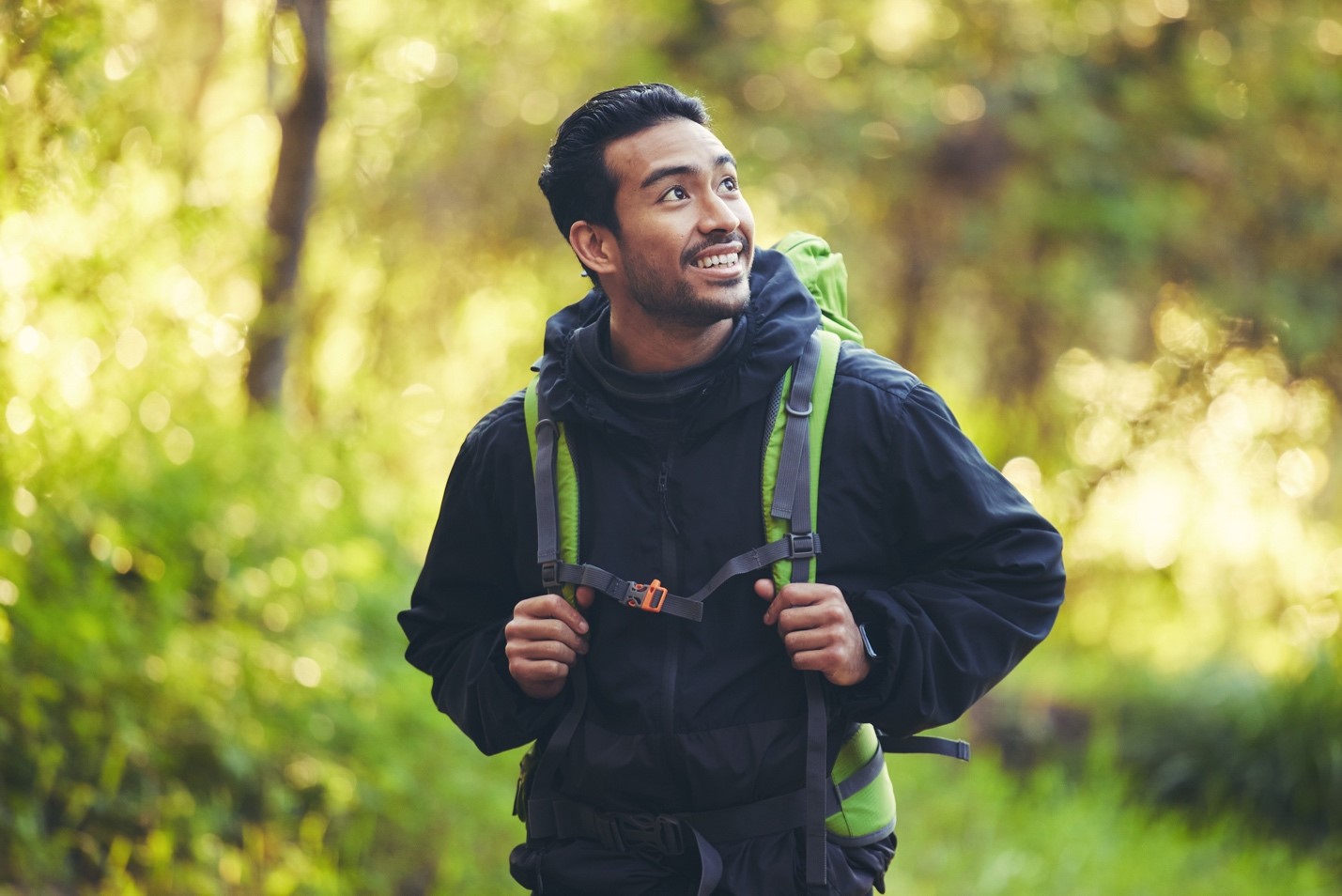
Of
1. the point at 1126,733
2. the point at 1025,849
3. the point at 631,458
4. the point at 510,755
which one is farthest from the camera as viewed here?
the point at 1126,733

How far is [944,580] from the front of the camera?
250 centimetres

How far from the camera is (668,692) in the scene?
2.43m

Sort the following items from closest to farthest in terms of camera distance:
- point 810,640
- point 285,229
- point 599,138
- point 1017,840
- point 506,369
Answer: point 810,640, point 599,138, point 1017,840, point 285,229, point 506,369

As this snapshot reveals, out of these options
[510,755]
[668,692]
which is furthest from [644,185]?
[510,755]

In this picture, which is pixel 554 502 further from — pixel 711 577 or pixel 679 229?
pixel 679 229

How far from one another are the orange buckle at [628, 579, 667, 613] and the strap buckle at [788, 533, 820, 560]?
23 centimetres

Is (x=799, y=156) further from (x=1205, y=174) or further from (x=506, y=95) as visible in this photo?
(x=1205, y=174)

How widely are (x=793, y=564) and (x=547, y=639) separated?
0.46 m

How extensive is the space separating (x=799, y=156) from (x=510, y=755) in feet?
18.0

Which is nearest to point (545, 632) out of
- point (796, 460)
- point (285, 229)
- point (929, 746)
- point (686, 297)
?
point (796, 460)

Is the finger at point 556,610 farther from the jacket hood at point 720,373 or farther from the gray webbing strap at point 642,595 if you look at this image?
the jacket hood at point 720,373

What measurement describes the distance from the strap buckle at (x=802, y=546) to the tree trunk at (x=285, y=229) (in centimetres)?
475

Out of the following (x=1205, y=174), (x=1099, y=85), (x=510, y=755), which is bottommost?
(x=510, y=755)

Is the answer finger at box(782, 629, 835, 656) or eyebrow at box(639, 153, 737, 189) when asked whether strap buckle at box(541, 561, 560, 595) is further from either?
eyebrow at box(639, 153, 737, 189)
